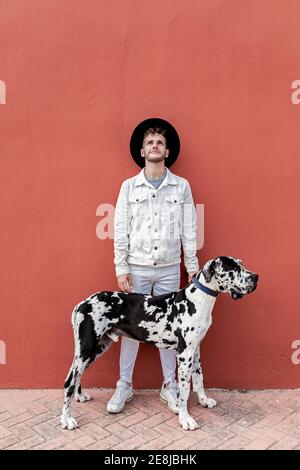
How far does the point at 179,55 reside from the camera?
13.4ft

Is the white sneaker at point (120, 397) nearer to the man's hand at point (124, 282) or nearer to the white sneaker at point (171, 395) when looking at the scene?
the white sneaker at point (171, 395)

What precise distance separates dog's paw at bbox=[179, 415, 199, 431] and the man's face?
220 cm

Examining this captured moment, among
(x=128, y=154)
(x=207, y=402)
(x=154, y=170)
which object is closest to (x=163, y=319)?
(x=207, y=402)

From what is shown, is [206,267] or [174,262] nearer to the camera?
[206,267]

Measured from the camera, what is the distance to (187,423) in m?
3.57

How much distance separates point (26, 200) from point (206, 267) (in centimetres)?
185

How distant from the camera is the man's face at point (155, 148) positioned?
3795mm

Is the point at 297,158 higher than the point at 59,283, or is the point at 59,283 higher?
the point at 297,158

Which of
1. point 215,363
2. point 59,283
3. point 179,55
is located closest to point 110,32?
Answer: point 179,55

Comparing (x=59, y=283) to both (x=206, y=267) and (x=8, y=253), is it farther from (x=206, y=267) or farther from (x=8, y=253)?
(x=206, y=267)

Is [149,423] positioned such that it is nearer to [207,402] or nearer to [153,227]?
[207,402]

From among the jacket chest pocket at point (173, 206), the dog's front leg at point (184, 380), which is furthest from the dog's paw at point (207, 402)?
the jacket chest pocket at point (173, 206)

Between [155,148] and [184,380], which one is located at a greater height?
[155,148]

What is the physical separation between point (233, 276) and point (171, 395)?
1.31 metres
